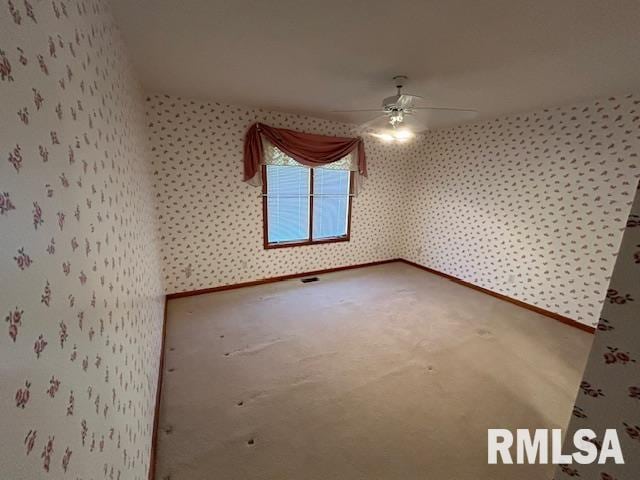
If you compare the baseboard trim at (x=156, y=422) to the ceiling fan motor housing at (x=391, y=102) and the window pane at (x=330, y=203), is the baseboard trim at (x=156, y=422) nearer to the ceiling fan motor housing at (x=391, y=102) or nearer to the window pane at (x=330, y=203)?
the window pane at (x=330, y=203)

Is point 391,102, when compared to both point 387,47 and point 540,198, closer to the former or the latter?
point 387,47

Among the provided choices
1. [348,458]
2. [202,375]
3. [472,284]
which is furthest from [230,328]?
[472,284]

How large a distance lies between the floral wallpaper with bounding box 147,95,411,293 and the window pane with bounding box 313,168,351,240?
329 millimetres

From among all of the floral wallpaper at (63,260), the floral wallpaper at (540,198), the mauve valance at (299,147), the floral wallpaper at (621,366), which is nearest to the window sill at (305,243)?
the mauve valance at (299,147)

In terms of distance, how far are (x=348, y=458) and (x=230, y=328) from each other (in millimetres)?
1597

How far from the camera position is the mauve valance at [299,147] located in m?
3.14

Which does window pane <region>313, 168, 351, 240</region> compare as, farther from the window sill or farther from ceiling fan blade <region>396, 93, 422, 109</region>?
ceiling fan blade <region>396, 93, 422, 109</region>

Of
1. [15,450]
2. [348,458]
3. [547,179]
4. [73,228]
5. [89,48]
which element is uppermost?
[89,48]

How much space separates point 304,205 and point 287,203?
0.87 ft

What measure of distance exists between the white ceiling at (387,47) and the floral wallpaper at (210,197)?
1.36ft

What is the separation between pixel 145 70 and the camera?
2.09m

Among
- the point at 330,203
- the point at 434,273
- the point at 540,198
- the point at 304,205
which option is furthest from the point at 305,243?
the point at 540,198

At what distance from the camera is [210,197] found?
3117 mm

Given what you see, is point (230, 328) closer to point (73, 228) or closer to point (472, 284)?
point (73, 228)
